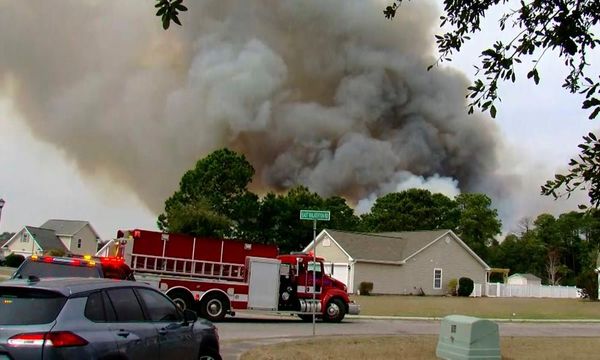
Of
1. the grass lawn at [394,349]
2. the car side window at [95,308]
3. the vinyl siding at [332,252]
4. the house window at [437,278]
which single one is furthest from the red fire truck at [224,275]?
the house window at [437,278]

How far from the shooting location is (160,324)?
745cm

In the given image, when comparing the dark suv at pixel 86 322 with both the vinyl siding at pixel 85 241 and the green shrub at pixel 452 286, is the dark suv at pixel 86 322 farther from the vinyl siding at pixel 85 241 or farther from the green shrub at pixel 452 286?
the vinyl siding at pixel 85 241

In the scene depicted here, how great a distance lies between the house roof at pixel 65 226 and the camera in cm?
9054

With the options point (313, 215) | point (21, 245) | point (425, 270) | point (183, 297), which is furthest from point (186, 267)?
point (21, 245)

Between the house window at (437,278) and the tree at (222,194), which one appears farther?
the tree at (222,194)

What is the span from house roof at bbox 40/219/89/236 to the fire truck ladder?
2906 inches

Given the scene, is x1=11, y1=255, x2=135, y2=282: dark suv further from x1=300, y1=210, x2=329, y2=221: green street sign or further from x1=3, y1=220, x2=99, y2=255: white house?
x1=3, y1=220, x2=99, y2=255: white house

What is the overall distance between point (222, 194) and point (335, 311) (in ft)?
126

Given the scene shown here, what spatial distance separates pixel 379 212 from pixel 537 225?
4074 cm

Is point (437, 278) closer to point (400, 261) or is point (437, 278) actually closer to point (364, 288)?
point (400, 261)

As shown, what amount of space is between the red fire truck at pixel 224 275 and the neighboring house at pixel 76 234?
71.1 meters

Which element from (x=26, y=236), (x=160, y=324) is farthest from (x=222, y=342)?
(x=26, y=236)

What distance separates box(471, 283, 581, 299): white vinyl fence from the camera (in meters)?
53.1

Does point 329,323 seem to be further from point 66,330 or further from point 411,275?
point 411,275
